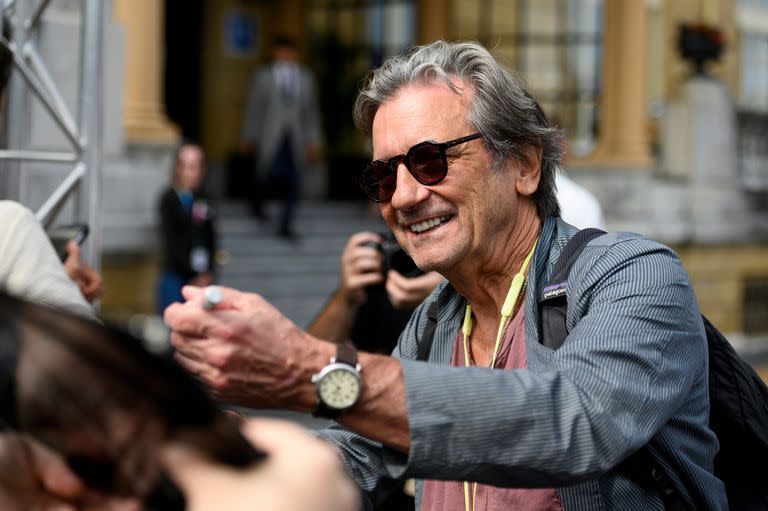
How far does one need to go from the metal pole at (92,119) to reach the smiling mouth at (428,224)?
272cm

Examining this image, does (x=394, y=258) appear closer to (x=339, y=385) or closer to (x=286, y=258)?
(x=339, y=385)

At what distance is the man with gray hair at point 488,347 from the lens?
67.4 inches

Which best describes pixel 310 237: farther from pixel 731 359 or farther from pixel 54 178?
pixel 731 359

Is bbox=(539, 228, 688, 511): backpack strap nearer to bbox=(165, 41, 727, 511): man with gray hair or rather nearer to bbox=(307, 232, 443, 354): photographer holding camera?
bbox=(165, 41, 727, 511): man with gray hair

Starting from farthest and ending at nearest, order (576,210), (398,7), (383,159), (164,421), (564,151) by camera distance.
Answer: (398,7)
(576,210)
(564,151)
(383,159)
(164,421)

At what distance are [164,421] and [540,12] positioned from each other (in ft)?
47.8

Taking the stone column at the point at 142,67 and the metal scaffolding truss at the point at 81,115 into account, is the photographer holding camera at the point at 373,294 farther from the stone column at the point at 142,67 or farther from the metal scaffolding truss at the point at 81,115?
the stone column at the point at 142,67

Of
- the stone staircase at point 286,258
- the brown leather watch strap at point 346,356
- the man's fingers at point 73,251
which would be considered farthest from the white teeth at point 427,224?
the stone staircase at point 286,258

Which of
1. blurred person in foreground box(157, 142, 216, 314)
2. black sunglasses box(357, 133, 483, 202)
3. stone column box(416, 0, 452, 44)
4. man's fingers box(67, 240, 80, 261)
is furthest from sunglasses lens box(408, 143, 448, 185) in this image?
stone column box(416, 0, 452, 44)

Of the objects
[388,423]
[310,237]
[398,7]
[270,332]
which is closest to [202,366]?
[270,332]

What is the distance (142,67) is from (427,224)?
7.53m

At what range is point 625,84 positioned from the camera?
43.0ft

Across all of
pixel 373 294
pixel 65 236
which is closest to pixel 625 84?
pixel 373 294

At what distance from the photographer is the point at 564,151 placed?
111 inches
